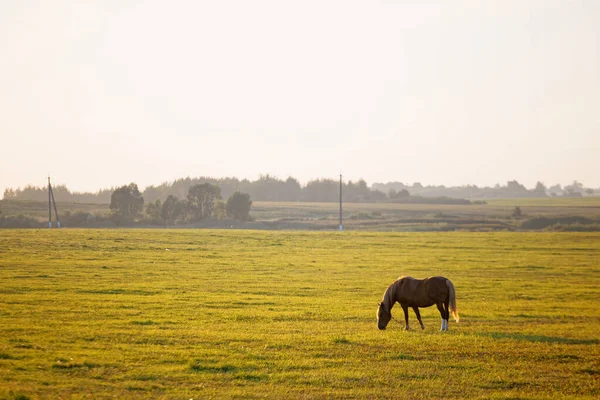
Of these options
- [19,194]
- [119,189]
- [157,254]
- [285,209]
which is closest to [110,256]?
[157,254]

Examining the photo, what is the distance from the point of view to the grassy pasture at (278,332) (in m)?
13.8

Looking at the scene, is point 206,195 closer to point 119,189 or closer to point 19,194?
point 119,189

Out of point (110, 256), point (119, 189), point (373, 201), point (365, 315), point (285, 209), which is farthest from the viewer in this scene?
point (373, 201)

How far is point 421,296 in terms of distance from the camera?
20.5 m

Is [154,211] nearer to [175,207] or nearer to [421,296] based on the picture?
[175,207]

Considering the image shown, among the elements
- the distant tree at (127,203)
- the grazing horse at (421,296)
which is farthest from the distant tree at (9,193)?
the grazing horse at (421,296)

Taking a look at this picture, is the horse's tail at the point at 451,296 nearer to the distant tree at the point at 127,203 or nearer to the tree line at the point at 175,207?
the tree line at the point at 175,207

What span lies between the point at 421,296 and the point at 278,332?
15.1ft

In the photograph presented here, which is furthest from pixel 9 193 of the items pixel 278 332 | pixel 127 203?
pixel 278 332

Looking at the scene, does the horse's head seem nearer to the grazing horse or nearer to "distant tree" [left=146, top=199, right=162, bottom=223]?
the grazing horse

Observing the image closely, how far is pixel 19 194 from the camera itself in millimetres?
166125

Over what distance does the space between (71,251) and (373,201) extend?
460ft

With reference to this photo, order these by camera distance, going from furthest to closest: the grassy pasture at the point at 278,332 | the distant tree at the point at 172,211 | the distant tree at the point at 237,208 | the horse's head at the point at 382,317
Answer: the distant tree at the point at 237,208, the distant tree at the point at 172,211, the horse's head at the point at 382,317, the grassy pasture at the point at 278,332

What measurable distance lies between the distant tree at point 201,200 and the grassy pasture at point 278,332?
191ft
